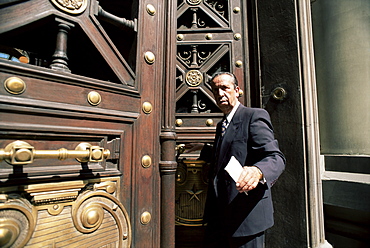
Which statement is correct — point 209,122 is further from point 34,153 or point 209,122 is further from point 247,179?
point 34,153

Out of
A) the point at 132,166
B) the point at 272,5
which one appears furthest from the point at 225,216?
the point at 272,5

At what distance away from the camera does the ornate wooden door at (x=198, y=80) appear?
1.20m

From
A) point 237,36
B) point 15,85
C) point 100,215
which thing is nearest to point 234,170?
point 100,215

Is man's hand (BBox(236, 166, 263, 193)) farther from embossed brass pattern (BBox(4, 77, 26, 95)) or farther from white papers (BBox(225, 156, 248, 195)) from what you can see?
embossed brass pattern (BBox(4, 77, 26, 95))

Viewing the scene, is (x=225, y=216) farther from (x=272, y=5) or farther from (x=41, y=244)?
(x=272, y=5)

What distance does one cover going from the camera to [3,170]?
0.49 m

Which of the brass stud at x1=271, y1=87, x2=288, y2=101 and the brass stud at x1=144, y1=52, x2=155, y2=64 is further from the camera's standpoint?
the brass stud at x1=271, y1=87, x2=288, y2=101

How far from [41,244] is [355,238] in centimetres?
145

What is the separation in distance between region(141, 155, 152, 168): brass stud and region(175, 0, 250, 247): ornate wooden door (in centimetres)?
42

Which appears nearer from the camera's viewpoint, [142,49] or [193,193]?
[142,49]

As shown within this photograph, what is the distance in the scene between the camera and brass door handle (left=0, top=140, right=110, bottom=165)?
0.45m

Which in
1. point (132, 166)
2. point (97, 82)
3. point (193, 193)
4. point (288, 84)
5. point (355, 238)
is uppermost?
point (288, 84)

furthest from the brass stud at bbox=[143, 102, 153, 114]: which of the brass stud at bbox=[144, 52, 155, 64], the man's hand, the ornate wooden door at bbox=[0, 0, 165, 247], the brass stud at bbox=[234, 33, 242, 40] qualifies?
the brass stud at bbox=[234, 33, 242, 40]

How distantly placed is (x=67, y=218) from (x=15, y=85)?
14.7 inches
